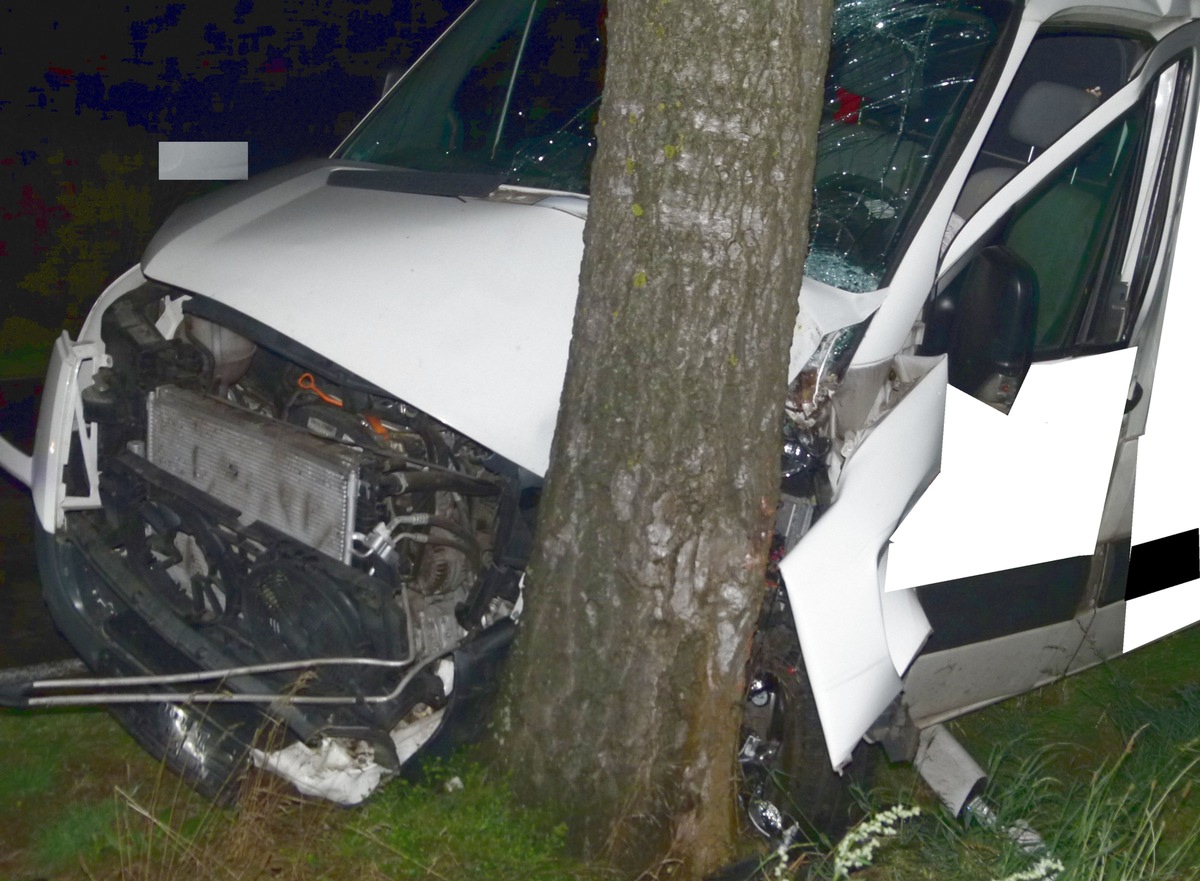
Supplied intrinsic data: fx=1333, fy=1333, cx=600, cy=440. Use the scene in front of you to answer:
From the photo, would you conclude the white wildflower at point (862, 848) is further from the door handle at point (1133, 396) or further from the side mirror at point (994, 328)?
the door handle at point (1133, 396)

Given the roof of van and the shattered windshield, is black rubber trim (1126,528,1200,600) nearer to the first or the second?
the shattered windshield

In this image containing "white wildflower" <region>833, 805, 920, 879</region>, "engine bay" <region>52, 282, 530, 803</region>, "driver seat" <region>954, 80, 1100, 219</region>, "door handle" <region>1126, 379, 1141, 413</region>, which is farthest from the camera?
"driver seat" <region>954, 80, 1100, 219</region>

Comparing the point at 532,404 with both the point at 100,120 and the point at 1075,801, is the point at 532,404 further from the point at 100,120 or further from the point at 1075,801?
the point at 100,120

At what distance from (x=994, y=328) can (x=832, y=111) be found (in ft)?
2.69

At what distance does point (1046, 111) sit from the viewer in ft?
13.3

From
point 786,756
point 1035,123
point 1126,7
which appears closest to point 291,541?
point 786,756

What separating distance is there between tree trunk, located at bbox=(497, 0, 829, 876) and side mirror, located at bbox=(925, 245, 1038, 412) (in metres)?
0.63

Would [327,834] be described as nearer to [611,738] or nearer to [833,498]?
[611,738]

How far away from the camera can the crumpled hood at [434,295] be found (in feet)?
10.5

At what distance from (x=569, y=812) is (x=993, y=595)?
1341 millimetres

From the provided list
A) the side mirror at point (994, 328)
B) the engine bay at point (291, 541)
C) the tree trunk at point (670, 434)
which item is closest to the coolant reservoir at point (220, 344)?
the engine bay at point (291, 541)

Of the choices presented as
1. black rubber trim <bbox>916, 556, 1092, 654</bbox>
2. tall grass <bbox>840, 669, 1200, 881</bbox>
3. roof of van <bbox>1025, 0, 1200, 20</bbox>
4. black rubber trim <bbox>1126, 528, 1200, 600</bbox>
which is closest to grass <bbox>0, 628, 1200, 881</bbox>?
tall grass <bbox>840, 669, 1200, 881</bbox>

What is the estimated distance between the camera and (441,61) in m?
4.68

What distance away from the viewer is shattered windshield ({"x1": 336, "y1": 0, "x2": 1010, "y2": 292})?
11.8 ft
